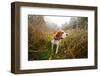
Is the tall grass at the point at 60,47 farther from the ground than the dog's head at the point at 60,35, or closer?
closer

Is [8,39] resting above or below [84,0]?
below

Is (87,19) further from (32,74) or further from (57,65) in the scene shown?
(32,74)

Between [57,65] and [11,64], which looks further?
[57,65]

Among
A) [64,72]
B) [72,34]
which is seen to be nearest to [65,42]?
[72,34]

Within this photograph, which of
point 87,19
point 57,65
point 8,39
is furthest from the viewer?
point 87,19

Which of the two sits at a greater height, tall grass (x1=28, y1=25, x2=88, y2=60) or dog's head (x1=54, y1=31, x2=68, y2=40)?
dog's head (x1=54, y1=31, x2=68, y2=40)

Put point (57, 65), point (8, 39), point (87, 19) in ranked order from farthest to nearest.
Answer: point (87, 19)
point (57, 65)
point (8, 39)

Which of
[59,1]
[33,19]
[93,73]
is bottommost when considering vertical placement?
[93,73]
